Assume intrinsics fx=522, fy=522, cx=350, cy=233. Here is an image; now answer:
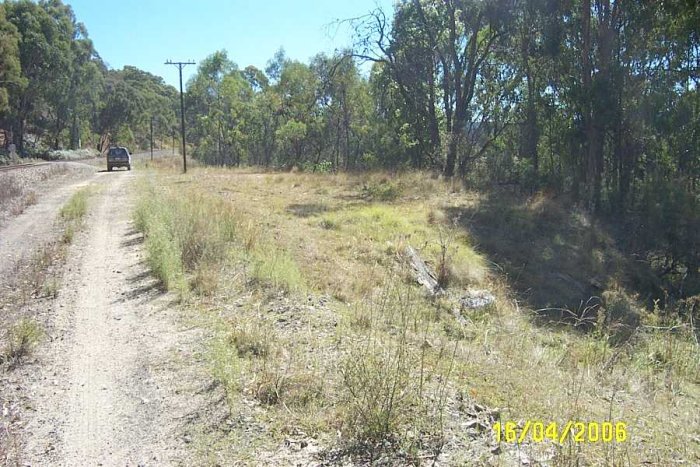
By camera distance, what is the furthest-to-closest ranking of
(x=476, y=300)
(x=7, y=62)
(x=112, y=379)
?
(x=7, y=62) → (x=476, y=300) → (x=112, y=379)

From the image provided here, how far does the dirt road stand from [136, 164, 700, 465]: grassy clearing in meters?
0.40

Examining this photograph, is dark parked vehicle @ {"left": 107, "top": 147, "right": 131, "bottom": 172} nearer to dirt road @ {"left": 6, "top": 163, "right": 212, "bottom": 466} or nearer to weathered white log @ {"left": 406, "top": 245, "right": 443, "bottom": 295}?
dirt road @ {"left": 6, "top": 163, "right": 212, "bottom": 466}

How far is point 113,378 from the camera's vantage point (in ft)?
15.7

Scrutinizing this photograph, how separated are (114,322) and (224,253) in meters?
2.73

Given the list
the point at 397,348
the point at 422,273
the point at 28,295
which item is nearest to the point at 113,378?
the point at 397,348

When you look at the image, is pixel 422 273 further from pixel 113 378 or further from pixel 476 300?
pixel 113 378

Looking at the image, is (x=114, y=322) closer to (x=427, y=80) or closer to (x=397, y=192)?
(x=397, y=192)

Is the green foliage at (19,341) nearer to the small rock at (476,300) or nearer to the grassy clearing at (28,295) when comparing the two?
the grassy clearing at (28,295)

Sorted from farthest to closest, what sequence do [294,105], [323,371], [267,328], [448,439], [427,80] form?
[294,105] → [427,80] → [267,328] → [323,371] → [448,439]

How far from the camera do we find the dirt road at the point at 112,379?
3729 millimetres

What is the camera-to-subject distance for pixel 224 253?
880 centimetres

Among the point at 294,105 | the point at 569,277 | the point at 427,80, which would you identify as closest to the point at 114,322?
the point at 569,277

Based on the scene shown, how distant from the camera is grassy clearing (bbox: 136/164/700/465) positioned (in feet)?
12.4

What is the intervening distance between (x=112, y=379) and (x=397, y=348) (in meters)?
2.67
